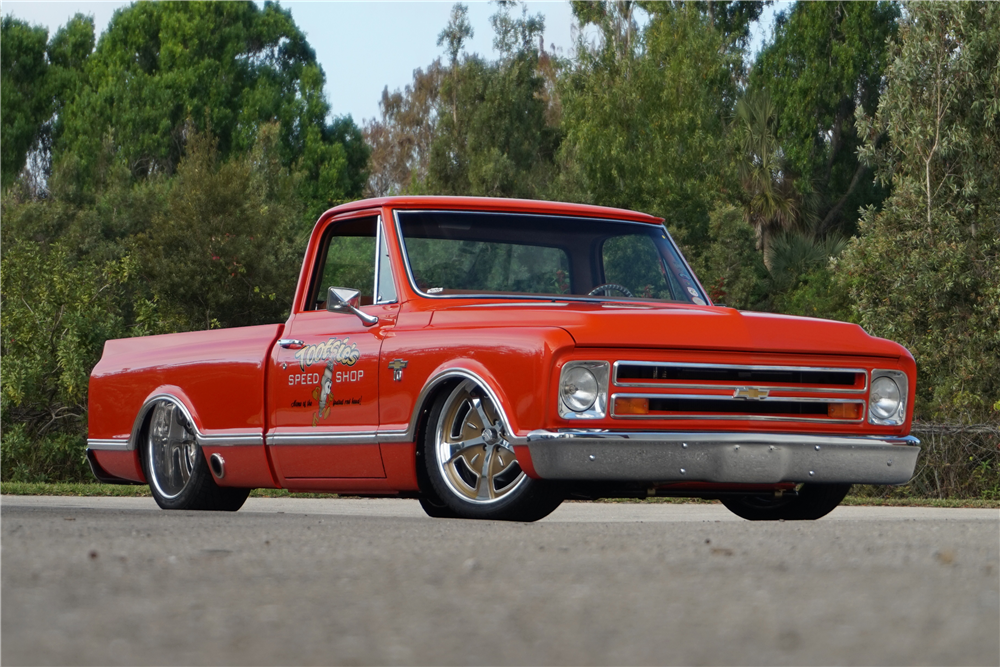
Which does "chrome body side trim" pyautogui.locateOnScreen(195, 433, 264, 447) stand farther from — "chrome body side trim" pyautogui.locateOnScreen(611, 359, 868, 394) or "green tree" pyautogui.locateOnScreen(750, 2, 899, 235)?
"green tree" pyautogui.locateOnScreen(750, 2, 899, 235)

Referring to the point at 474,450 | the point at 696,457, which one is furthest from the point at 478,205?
the point at 696,457

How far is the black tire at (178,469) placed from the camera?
31.9 ft

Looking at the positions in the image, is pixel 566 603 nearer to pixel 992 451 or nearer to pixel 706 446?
pixel 706 446

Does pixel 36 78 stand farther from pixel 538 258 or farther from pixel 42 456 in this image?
pixel 538 258

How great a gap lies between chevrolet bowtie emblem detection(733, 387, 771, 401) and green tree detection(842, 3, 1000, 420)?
609 inches

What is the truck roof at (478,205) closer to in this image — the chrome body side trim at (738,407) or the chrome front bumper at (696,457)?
the chrome body side trim at (738,407)

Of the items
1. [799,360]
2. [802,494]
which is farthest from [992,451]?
[799,360]

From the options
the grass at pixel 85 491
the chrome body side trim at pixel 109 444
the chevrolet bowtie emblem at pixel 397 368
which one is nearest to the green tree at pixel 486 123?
the grass at pixel 85 491

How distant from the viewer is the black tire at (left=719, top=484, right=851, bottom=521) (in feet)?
28.0

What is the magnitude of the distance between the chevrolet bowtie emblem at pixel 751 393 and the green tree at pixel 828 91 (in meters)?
39.7

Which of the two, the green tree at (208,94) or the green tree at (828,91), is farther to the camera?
the green tree at (208,94)

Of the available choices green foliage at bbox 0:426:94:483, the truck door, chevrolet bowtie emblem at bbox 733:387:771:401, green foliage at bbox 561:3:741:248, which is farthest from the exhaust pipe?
green foliage at bbox 561:3:741:248

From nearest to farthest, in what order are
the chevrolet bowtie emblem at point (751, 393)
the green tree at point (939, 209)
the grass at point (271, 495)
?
the chevrolet bowtie emblem at point (751, 393), the grass at point (271, 495), the green tree at point (939, 209)

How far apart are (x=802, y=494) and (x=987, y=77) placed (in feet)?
63.5
